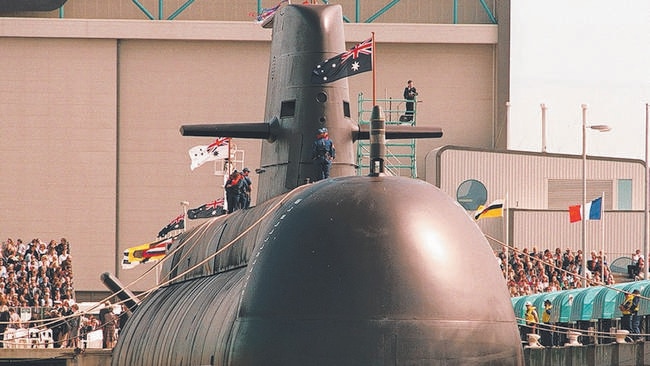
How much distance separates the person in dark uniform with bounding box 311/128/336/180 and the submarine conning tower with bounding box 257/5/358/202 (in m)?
0.79

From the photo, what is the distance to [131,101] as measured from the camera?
172ft

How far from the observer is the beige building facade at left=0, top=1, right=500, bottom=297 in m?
51.7

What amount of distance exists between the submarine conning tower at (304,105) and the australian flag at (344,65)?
0.43 feet

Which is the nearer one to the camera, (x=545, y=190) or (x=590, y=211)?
(x=590, y=211)

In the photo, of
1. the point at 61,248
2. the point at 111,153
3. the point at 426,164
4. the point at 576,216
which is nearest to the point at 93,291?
the point at 111,153

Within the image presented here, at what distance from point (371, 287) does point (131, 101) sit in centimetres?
4130

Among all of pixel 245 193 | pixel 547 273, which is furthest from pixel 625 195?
pixel 245 193

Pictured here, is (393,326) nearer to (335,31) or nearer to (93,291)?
(335,31)

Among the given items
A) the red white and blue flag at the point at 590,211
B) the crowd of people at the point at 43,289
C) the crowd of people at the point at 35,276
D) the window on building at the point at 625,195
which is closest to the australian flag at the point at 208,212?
the crowd of people at the point at 43,289

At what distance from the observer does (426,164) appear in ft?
169

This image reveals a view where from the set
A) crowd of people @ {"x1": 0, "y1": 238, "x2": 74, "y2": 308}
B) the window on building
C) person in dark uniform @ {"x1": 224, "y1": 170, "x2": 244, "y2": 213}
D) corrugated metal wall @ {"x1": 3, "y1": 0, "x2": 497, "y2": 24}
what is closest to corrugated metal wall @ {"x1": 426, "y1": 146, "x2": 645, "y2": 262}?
the window on building

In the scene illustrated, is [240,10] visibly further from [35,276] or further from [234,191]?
[234,191]

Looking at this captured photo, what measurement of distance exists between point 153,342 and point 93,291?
Answer: 1325 inches

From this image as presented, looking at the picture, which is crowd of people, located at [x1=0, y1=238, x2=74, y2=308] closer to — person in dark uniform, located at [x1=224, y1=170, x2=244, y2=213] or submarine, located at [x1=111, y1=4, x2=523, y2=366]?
person in dark uniform, located at [x1=224, y1=170, x2=244, y2=213]
